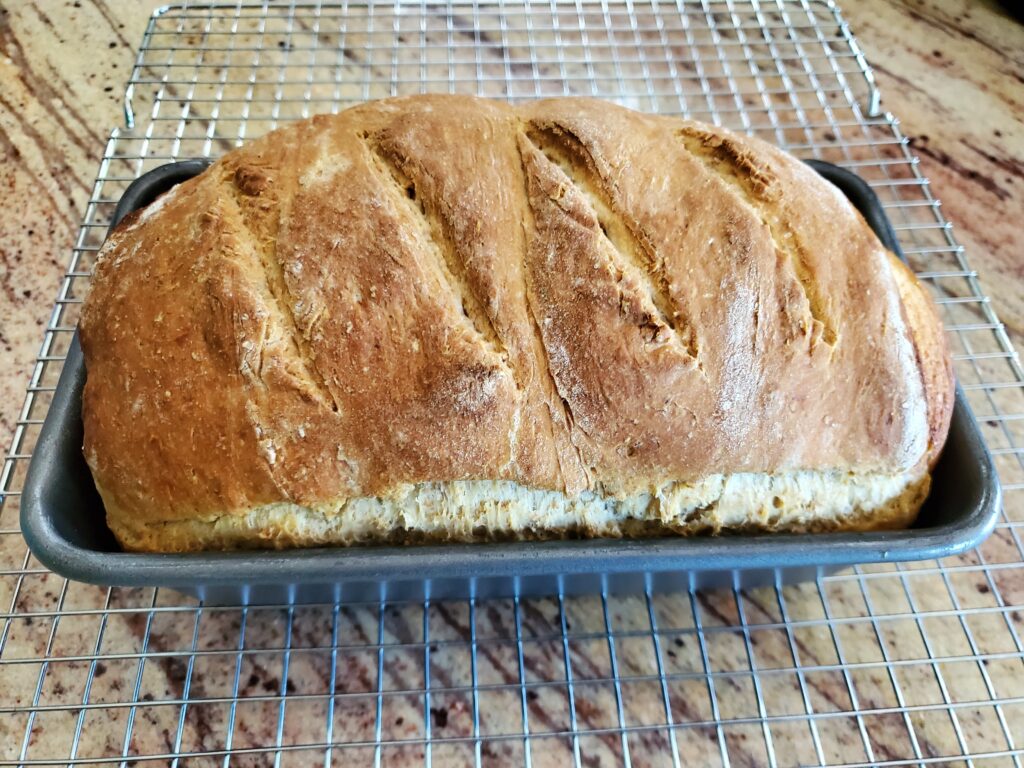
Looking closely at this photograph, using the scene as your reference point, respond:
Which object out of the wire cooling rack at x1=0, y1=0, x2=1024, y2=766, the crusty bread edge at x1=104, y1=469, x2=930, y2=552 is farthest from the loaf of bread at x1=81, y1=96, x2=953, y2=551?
the wire cooling rack at x1=0, y1=0, x2=1024, y2=766

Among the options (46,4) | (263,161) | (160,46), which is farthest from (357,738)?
(46,4)

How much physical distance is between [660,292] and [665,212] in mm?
119

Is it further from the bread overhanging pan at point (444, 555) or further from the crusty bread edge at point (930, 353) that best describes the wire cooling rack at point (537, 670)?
the crusty bread edge at point (930, 353)

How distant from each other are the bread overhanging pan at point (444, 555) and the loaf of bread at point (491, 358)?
0.17 feet

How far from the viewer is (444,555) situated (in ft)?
2.95

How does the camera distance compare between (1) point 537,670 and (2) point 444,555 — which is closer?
(2) point 444,555

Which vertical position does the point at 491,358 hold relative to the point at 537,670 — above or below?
above

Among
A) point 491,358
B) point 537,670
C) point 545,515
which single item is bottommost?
point 537,670

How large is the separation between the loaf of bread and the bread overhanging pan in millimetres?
53

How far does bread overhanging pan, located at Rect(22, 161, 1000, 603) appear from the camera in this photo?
0.89 meters

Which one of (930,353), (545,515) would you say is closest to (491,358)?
(545,515)

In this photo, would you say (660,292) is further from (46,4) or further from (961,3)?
(46,4)

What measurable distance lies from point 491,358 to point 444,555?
0.25 m

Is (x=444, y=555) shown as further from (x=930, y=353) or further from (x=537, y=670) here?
(x=930, y=353)
